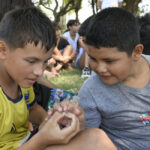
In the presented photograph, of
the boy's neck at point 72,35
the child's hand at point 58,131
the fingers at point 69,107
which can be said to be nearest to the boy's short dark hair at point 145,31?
the fingers at point 69,107

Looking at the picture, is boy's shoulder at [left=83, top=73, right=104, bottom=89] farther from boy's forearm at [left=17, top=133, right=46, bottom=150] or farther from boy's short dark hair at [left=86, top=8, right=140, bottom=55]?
boy's forearm at [left=17, top=133, right=46, bottom=150]

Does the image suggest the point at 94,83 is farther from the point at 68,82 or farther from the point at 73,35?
the point at 73,35

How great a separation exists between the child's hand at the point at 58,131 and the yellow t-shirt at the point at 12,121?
0.26 meters

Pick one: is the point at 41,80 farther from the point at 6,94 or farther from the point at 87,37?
the point at 87,37

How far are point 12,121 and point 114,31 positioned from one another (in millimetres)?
894

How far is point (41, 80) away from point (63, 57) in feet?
11.1

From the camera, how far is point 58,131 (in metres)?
1.25

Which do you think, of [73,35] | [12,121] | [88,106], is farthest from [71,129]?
[73,35]

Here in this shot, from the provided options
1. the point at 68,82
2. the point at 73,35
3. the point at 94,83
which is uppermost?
the point at 73,35

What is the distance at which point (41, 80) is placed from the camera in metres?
2.41

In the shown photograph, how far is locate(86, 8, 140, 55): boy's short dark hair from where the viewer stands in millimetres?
1369

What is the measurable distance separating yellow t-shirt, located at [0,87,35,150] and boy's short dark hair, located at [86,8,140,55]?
0.66 meters

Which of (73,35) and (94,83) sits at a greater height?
(73,35)

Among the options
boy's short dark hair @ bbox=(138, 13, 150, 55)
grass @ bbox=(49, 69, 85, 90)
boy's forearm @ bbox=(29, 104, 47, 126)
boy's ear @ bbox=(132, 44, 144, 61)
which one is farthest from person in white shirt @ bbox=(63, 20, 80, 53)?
boy's ear @ bbox=(132, 44, 144, 61)
